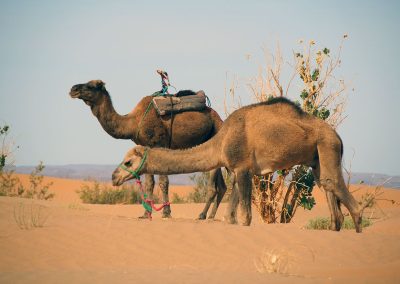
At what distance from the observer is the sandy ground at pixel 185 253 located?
834 cm

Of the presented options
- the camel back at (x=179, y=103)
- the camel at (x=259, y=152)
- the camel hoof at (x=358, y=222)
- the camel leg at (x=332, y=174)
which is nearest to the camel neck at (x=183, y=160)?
the camel at (x=259, y=152)

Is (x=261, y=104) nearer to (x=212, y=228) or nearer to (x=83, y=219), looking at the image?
(x=212, y=228)

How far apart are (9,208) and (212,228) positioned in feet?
16.4

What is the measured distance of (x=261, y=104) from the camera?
12508mm

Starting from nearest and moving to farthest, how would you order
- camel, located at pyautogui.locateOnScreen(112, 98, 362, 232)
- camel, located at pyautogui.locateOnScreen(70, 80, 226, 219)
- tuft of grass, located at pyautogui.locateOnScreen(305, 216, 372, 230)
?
camel, located at pyautogui.locateOnScreen(112, 98, 362, 232) → camel, located at pyautogui.locateOnScreen(70, 80, 226, 219) → tuft of grass, located at pyautogui.locateOnScreen(305, 216, 372, 230)

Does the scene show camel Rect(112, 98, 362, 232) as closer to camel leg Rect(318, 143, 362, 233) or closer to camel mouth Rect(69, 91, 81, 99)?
camel leg Rect(318, 143, 362, 233)

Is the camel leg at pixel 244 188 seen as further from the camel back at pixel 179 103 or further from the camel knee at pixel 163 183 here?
the camel back at pixel 179 103

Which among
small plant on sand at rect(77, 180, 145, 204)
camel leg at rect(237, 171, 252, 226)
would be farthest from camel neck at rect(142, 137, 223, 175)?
small plant on sand at rect(77, 180, 145, 204)

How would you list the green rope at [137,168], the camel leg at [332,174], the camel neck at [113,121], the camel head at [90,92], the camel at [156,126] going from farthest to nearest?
the camel neck at [113,121], the camel head at [90,92], the camel at [156,126], the camel leg at [332,174], the green rope at [137,168]

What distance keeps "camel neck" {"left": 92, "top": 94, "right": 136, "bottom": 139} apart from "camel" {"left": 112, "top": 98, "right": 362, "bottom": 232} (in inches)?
113

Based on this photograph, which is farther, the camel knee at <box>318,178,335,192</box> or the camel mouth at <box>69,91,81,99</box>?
the camel mouth at <box>69,91,81,99</box>

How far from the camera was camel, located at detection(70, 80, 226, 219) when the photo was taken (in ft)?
47.5

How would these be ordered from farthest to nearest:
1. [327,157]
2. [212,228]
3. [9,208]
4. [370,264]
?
1. [9,208]
2. [327,157]
3. [212,228]
4. [370,264]

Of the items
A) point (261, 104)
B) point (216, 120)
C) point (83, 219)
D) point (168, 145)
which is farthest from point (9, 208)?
point (261, 104)
